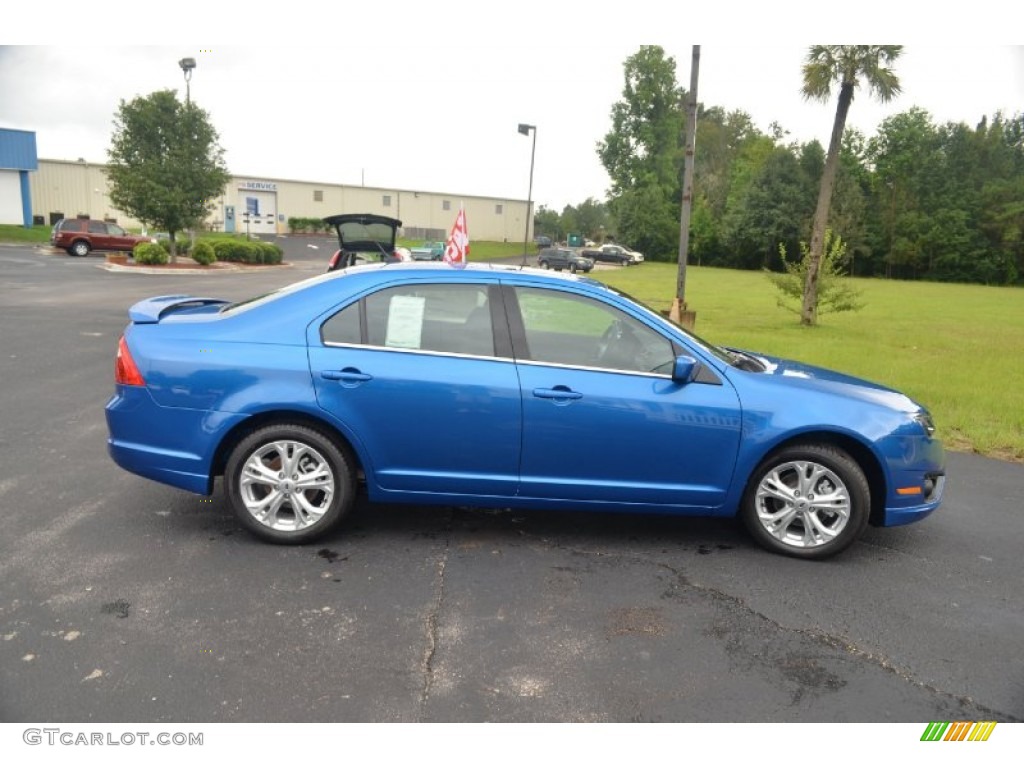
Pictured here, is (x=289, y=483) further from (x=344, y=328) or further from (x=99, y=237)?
(x=99, y=237)

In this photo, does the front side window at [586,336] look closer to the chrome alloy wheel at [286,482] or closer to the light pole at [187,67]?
the chrome alloy wheel at [286,482]

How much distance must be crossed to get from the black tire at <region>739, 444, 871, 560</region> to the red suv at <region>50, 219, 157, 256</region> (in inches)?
1308

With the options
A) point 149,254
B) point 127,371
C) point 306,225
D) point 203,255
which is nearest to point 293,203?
point 306,225

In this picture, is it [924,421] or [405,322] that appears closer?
[405,322]

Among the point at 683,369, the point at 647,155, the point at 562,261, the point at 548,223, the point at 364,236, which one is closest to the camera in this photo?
the point at 683,369

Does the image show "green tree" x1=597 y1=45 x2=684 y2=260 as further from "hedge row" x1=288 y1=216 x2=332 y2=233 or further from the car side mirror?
the car side mirror

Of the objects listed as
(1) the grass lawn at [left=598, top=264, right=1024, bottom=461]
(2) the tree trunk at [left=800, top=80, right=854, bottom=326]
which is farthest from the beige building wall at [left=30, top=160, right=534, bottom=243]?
(2) the tree trunk at [left=800, top=80, right=854, bottom=326]

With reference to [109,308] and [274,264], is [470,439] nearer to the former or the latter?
[109,308]

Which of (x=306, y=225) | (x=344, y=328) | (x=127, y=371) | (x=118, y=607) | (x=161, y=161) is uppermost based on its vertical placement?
(x=161, y=161)

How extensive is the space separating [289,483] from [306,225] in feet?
213

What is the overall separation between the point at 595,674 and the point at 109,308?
14.9m

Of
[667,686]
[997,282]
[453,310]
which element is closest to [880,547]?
[667,686]

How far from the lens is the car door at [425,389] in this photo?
4.10m

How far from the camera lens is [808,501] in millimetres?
4250
